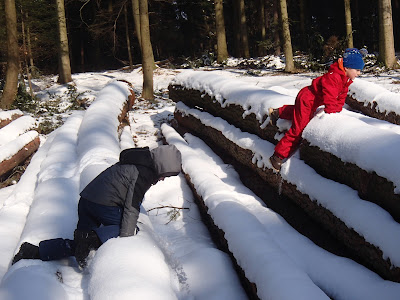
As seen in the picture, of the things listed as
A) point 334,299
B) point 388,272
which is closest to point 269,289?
point 334,299

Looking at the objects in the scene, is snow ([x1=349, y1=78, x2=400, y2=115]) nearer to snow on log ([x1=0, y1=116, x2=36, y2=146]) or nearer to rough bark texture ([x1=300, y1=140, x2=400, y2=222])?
rough bark texture ([x1=300, y1=140, x2=400, y2=222])

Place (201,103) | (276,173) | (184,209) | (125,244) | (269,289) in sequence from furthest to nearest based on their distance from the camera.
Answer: (201,103) → (184,209) → (276,173) → (125,244) → (269,289)

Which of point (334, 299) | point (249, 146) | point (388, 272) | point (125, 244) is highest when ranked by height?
point (249, 146)

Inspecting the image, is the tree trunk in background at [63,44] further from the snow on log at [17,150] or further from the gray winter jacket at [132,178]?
the gray winter jacket at [132,178]

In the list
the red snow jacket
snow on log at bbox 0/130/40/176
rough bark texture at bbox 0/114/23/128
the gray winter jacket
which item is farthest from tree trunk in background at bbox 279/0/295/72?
the gray winter jacket

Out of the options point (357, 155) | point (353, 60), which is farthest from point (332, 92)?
point (357, 155)

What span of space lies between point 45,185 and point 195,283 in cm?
237

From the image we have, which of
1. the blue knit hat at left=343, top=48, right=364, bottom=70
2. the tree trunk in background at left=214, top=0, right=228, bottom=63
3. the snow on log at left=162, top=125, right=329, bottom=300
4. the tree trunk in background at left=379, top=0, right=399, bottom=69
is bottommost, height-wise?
the snow on log at left=162, top=125, right=329, bottom=300

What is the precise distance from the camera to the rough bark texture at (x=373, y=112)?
521 centimetres

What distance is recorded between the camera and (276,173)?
434 centimetres

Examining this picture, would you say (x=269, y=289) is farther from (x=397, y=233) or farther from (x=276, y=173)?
(x=276, y=173)

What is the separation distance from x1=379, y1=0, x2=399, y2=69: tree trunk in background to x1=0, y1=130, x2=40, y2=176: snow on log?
35.1 feet

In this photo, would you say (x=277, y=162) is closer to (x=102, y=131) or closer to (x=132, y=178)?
(x=132, y=178)

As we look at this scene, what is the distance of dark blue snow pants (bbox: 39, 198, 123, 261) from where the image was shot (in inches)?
119
